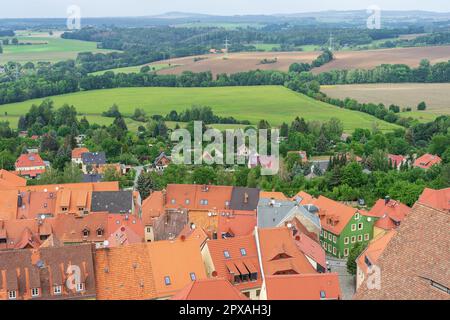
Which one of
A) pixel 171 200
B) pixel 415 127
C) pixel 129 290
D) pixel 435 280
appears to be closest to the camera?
pixel 435 280

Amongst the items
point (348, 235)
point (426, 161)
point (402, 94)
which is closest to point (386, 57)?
point (402, 94)

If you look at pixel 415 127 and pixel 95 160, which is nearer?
pixel 95 160

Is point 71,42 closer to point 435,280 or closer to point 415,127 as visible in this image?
point 415,127

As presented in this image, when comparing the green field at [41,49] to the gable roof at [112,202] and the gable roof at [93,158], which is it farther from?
the gable roof at [112,202]

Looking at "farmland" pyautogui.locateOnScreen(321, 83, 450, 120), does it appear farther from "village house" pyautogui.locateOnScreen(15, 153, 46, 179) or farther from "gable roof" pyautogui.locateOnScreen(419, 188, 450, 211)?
"gable roof" pyautogui.locateOnScreen(419, 188, 450, 211)

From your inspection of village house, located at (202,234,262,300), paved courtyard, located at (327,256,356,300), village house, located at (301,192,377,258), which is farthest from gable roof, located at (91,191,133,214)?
village house, located at (202,234,262,300)

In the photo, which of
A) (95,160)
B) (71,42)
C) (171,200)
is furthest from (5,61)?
(171,200)

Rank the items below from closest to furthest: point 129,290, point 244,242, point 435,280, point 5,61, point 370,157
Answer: point 435,280 → point 129,290 → point 244,242 → point 370,157 → point 5,61
